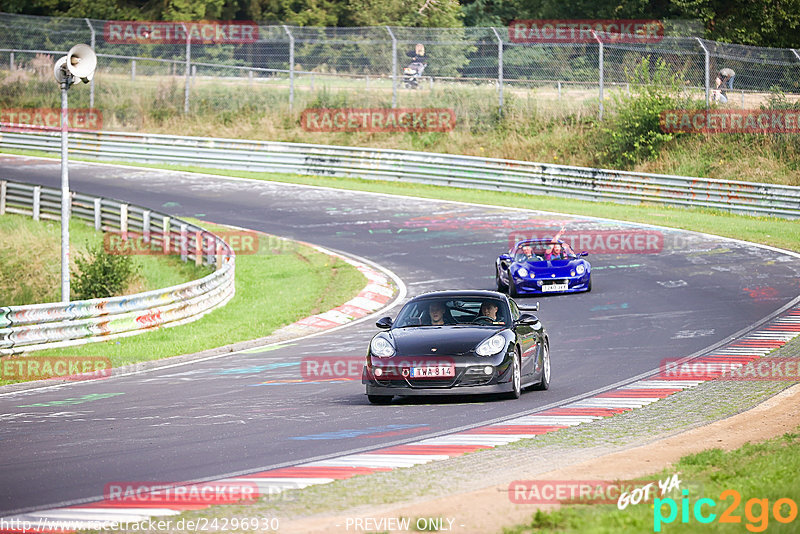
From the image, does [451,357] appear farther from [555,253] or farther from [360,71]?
[360,71]

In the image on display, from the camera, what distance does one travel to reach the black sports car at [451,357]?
475 inches

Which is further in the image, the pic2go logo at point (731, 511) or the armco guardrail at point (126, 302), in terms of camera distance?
the armco guardrail at point (126, 302)

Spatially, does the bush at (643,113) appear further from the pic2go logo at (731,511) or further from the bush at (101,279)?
the pic2go logo at (731,511)

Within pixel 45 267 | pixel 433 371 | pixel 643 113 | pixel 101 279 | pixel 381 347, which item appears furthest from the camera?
pixel 643 113

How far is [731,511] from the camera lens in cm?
638

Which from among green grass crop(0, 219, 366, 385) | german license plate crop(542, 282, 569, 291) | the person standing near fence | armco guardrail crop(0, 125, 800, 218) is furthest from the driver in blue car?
the person standing near fence

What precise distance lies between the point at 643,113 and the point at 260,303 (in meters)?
20.9

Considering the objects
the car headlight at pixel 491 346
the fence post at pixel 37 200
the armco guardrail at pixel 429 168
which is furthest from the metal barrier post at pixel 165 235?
the car headlight at pixel 491 346

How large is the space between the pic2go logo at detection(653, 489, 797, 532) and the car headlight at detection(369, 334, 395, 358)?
574cm

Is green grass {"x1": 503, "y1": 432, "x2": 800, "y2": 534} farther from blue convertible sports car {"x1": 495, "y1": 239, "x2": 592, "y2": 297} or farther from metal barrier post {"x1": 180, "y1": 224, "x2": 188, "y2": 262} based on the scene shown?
metal barrier post {"x1": 180, "y1": 224, "x2": 188, "y2": 262}

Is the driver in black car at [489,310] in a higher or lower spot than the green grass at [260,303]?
higher

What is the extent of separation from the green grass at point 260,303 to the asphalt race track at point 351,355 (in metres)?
1.15

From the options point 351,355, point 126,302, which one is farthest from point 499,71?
point 351,355

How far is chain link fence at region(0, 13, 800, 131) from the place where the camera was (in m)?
37.8
